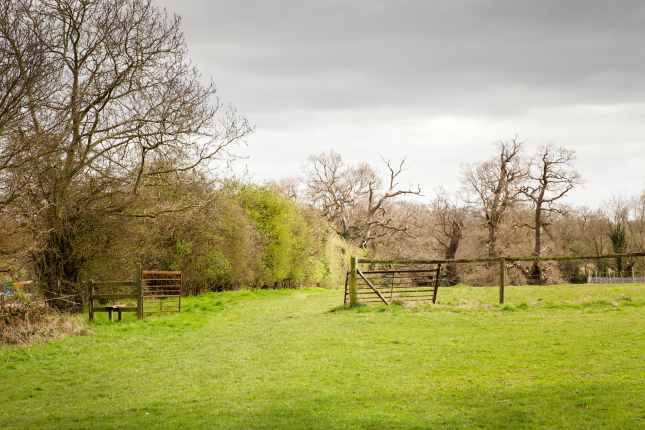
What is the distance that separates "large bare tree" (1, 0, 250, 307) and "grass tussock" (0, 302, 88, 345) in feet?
9.69

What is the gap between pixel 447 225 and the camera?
5625 cm


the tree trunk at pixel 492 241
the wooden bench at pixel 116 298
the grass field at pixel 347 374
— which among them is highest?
the tree trunk at pixel 492 241

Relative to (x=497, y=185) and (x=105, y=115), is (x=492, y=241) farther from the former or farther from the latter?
(x=105, y=115)

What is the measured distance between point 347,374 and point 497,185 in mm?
39973

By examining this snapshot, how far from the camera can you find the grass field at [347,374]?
24.7 feet

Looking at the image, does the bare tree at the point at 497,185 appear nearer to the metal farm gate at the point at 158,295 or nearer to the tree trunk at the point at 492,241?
the tree trunk at the point at 492,241

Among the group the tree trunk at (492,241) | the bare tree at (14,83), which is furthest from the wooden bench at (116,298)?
the tree trunk at (492,241)

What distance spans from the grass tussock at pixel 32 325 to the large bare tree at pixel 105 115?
2953 millimetres

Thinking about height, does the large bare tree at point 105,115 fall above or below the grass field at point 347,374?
above

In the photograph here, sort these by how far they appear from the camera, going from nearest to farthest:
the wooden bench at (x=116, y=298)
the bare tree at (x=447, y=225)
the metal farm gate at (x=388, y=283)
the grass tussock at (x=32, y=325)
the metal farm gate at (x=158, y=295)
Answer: the grass tussock at (x=32, y=325)
the wooden bench at (x=116, y=298)
the metal farm gate at (x=158, y=295)
the metal farm gate at (x=388, y=283)
the bare tree at (x=447, y=225)

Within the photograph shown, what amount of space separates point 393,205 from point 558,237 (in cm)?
1621

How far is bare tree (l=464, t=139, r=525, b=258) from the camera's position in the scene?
1834 inches

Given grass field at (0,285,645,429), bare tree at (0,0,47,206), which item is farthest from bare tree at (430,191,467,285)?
bare tree at (0,0,47,206)

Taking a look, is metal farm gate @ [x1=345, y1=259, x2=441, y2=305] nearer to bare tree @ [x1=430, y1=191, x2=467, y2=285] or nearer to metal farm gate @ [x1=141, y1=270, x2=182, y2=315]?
metal farm gate @ [x1=141, y1=270, x2=182, y2=315]
